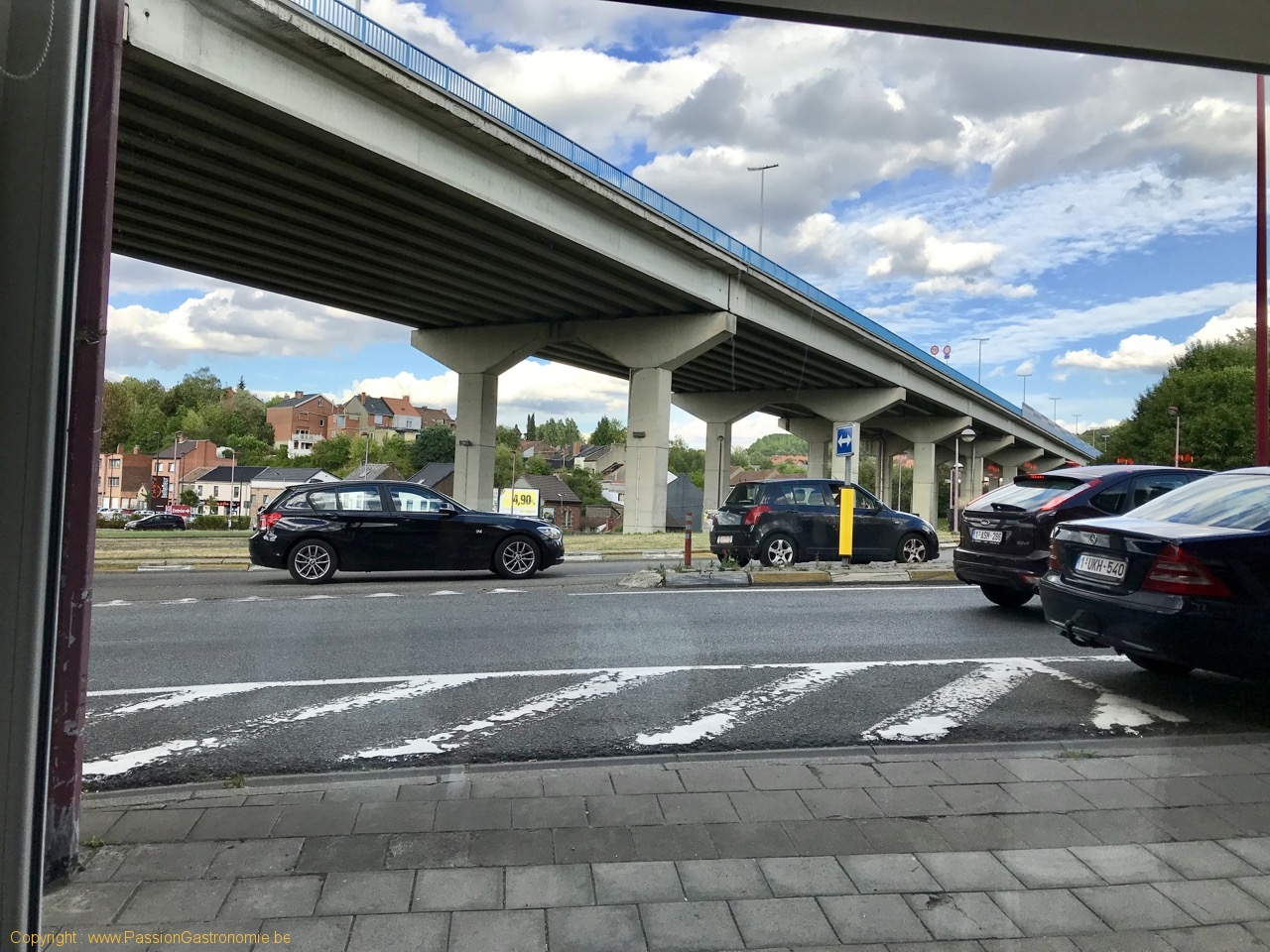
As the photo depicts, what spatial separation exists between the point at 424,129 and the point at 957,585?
16047 millimetres

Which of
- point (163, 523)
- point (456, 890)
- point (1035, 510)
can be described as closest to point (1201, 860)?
point (456, 890)

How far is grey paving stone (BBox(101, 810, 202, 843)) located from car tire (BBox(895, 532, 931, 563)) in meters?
13.6

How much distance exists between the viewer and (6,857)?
87.0 inches

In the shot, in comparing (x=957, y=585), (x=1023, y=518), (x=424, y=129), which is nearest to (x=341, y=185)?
(x=424, y=129)

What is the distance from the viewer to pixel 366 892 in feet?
10.8

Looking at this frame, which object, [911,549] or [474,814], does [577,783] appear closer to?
[474,814]

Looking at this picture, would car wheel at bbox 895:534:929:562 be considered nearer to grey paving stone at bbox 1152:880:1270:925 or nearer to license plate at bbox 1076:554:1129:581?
license plate at bbox 1076:554:1129:581

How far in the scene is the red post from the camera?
11.1 feet

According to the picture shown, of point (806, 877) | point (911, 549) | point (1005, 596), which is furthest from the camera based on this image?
point (911, 549)

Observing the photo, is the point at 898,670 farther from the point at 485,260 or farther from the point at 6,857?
the point at 485,260

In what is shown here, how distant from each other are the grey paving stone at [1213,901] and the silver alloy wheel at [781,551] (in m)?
12.1

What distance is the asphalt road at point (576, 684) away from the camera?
537 centimetres

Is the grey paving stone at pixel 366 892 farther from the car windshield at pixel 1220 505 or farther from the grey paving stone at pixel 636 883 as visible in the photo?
the car windshield at pixel 1220 505

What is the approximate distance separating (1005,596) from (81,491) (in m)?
9.44
